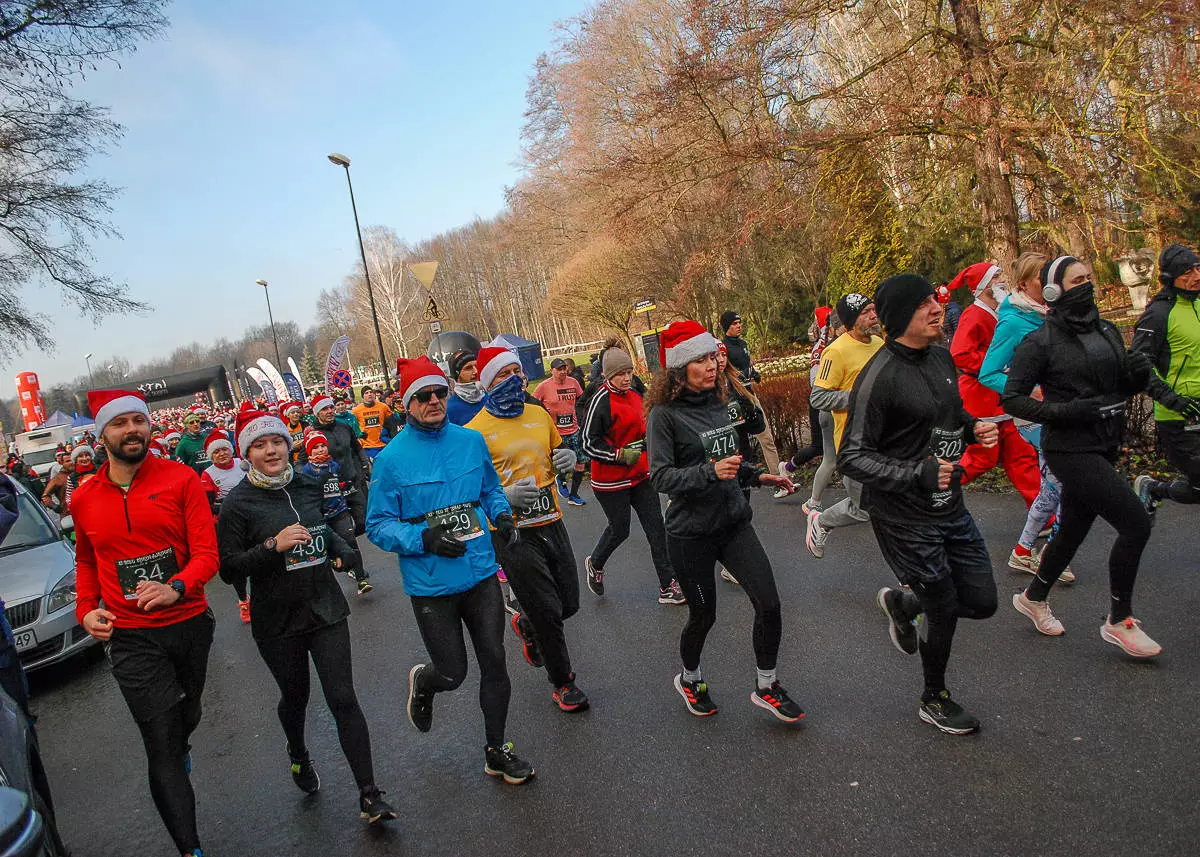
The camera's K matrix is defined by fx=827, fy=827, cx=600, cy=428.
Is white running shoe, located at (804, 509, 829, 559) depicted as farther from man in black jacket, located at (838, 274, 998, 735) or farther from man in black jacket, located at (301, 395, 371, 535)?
man in black jacket, located at (301, 395, 371, 535)

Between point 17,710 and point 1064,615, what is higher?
point 17,710

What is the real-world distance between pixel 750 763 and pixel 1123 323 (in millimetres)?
17022

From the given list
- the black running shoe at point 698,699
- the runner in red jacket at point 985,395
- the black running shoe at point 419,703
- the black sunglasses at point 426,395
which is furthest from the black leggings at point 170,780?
the runner in red jacket at point 985,395

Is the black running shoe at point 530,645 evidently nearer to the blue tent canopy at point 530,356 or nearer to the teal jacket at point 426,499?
the teal jacket at point 426,499

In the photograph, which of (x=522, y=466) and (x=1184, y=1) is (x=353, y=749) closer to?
(x=522, y=466)

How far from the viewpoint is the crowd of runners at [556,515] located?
3.60 m

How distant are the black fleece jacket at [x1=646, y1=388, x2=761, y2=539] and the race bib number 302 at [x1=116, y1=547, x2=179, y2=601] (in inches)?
88.3

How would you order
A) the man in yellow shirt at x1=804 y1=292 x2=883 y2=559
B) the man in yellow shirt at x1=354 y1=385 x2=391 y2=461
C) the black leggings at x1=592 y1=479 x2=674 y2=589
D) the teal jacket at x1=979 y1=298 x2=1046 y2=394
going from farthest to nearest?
1. the man in yellow shirt at x1=354 y1=385 x2=391 y2=461
2. the black leggings at x1=592 y1=479 x2=674 y2=589
3. the man in yellow shirt at x1=804 y1=292 x2=883 y2=559
4. the teal jacket at x1=979 y1=298 x2=1046 y2=394

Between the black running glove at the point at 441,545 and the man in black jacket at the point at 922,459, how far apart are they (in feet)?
5.90

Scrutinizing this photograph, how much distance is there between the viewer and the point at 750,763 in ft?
12.3

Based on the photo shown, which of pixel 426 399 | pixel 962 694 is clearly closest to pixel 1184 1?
pixel 962 694

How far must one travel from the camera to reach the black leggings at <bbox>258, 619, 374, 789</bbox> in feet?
12.5

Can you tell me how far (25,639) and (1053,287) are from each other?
7945mm

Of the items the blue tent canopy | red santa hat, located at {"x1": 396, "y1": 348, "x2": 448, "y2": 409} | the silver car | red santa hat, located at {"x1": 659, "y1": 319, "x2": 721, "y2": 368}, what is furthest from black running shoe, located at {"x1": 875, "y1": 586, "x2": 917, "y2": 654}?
the blue tent canopy
